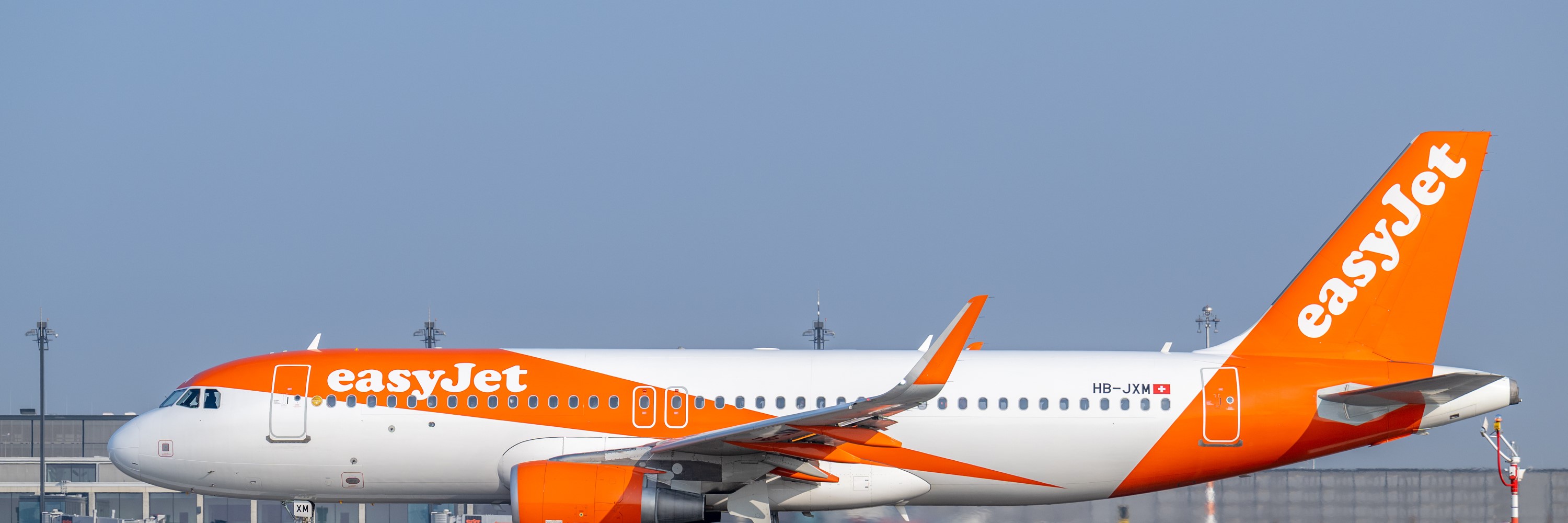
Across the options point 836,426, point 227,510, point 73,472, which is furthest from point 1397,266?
point 73,472

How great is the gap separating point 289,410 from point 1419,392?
14394mm

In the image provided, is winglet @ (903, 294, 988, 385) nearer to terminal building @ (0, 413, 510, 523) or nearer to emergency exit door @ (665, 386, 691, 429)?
emergency exit door @ (665, 386, 691, 429)

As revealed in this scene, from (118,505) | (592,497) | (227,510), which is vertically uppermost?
(592,497)

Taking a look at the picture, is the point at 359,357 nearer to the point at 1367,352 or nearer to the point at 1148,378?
the point at 1148,378

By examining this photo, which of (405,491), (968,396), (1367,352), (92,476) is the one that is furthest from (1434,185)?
(92,476)

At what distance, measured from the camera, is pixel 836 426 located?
16812 mm

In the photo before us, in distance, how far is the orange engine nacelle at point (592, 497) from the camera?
17.3 m

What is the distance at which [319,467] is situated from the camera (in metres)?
18.8

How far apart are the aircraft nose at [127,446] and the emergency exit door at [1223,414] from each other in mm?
14100

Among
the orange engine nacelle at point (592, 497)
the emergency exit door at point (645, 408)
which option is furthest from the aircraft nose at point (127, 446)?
the emergency exit door at point (645, 408)

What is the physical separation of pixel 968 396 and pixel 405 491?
24.8 ft

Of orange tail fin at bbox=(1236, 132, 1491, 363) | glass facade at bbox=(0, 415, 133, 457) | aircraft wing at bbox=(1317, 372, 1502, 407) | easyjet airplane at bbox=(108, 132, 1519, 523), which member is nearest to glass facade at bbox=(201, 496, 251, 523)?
glass facade at bbox=(0, 415, 133, 457)

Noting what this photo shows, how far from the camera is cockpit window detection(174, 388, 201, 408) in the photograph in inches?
758

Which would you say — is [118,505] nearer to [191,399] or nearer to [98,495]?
[98,495]
